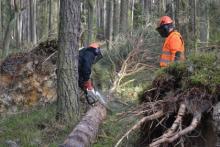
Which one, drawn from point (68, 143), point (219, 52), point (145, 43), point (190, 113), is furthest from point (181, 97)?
point (145, 43)

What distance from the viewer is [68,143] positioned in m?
5.78

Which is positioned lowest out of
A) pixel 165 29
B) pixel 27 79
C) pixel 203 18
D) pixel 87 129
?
pixel 87 129

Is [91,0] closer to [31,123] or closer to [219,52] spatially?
[31,123]

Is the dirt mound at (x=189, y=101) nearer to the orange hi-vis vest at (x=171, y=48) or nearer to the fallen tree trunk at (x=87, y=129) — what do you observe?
the fallen tree trunk at (x=87, y=129)

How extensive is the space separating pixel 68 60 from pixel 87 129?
2027 millimetres

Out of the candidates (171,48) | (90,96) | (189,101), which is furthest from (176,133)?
(90,96)

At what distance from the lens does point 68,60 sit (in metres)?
8.38

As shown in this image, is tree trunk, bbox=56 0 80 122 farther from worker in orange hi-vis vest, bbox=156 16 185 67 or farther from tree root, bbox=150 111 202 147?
tree root, bbox=150 111 202 147

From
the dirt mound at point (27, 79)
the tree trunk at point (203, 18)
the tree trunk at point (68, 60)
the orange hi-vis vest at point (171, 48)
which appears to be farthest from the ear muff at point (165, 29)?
the tree trunk at point (203, 18)

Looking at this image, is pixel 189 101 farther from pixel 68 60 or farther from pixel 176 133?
pixel 68 60

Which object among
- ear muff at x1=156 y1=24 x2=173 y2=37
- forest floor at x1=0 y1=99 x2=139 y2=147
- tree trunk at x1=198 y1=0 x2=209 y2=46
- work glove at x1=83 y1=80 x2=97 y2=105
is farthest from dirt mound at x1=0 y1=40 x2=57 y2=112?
tree trunk at x1=198 y1=0 x2=209 y2=46

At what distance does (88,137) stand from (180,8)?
8.25m

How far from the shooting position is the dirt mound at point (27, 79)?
10.2m

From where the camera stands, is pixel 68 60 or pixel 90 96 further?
pixel 90 96
